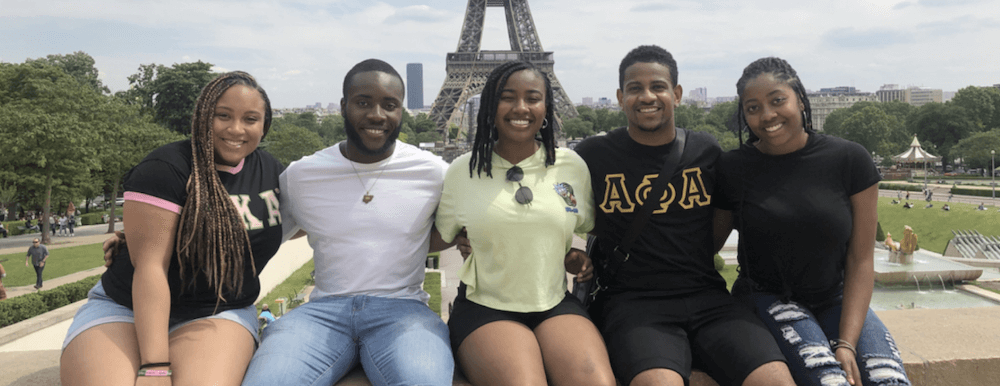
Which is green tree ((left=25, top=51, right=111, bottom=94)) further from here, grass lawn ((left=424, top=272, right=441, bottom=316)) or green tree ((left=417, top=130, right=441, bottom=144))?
grass lawn ((left=424, top=272, right=441, bottom=316))

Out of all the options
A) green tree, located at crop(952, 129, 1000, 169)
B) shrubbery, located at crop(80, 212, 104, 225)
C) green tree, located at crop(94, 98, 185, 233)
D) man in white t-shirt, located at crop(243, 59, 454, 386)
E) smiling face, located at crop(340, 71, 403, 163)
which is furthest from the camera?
green tree, located at crop(952, 129, 1000, 169)

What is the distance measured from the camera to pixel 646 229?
314 cm

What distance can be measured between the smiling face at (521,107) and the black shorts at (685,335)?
37.3 inches

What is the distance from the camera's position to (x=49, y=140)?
21.3m

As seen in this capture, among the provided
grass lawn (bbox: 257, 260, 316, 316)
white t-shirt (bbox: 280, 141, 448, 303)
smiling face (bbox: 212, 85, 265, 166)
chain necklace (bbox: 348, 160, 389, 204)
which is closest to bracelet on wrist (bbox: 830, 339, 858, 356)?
white t-shirt (bbox: 280, 141, 448, 303)

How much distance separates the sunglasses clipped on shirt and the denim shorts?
1.39m

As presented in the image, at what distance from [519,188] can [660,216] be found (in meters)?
0.72

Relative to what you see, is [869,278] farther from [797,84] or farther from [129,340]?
[129,340]

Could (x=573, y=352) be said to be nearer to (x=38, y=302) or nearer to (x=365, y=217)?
(x=365, y=217)

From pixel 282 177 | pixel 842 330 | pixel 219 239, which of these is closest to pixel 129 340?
pixel 219 239

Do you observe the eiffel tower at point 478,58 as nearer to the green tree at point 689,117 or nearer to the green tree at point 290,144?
the green tree at point 689,117

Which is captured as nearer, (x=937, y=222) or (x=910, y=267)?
(x=910, y=267)

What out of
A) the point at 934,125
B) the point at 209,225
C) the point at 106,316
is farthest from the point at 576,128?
the point at 106,316

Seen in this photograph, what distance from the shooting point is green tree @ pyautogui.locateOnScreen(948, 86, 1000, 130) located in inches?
2290
